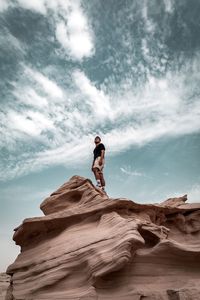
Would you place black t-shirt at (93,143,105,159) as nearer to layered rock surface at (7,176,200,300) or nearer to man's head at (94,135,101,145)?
man's head at (94,135,101,145)

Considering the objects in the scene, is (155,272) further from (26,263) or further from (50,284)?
(26,263)

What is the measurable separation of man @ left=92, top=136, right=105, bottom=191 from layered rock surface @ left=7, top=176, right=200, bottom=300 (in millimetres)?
1294

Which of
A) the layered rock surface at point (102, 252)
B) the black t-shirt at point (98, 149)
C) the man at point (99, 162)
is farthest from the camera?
the black t-shirt at point (98, 149)

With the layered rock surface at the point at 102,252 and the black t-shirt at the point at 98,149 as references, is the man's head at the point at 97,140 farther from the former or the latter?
the layered rock surface at the point at 102,252

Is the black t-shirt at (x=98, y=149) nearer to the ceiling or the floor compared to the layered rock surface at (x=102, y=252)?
nearer to the ceiling

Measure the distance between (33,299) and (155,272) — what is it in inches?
152

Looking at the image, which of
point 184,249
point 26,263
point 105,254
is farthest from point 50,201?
point 184,249

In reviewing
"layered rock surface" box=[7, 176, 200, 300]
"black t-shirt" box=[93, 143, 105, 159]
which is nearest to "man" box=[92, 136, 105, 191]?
"black t-shirt" box=[93, 143, 105, 159]

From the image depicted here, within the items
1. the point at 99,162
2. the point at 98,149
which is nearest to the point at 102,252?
the point at 99,162

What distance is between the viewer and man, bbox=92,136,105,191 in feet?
46.1

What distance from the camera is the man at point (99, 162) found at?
14046mm

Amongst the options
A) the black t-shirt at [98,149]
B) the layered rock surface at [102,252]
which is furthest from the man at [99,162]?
the layered rock surface at [102,252]

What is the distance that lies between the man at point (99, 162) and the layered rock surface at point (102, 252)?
1.29m

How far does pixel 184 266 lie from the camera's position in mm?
9609
